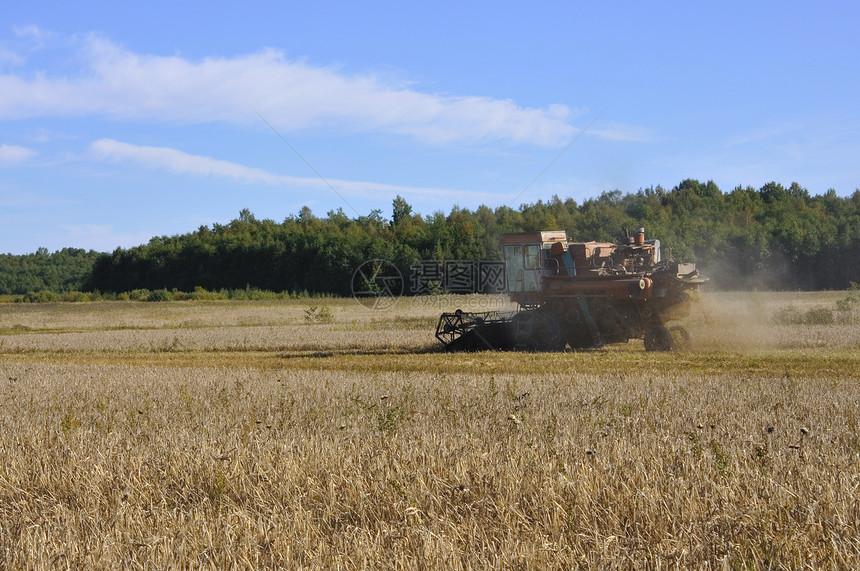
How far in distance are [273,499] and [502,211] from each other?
7874 centimetres

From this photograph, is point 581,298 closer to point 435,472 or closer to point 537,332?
point 537,332

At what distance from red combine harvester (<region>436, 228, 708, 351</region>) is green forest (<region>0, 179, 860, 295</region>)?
21.9 m

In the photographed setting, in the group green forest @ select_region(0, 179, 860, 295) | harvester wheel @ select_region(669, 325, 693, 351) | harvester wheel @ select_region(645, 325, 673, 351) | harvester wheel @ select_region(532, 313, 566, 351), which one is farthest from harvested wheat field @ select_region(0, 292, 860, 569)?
green forest @ select_region(0, 179, 860, 295)

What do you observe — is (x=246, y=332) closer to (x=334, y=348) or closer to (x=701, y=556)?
(x=334, y=348)

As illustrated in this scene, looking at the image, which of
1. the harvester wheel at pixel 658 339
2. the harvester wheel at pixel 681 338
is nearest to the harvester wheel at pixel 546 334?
the harvester wheel at pixel 658 339

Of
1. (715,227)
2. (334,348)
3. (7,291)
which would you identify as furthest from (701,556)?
(7,291)

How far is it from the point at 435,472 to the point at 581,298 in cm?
1425

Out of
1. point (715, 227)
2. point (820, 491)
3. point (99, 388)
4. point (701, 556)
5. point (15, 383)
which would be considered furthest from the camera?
point (715, 227)

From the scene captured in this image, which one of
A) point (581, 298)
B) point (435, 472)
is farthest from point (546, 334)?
point (435, 472)

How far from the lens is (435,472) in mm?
6734

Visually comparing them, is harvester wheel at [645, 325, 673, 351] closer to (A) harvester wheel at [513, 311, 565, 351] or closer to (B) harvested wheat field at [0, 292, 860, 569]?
(A) harvester wheel at [513, 311, 565, 351]

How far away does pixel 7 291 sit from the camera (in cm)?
12775

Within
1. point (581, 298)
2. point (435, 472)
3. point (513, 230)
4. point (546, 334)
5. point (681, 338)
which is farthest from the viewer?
point (513, 230)

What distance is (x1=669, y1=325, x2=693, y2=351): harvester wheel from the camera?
760 inches
